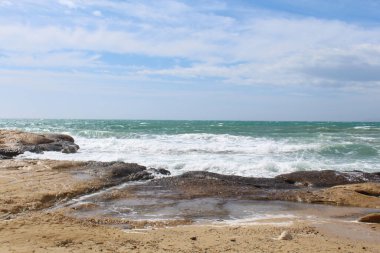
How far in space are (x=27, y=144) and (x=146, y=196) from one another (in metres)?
13.0

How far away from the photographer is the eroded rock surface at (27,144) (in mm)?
18570

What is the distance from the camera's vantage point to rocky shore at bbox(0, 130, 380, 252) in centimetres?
593

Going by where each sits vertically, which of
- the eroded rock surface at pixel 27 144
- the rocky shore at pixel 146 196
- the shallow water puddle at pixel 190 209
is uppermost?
the eroded rock surface at pixel 27 144

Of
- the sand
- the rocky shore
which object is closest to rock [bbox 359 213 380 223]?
the rocky shore

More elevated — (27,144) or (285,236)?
(27,144)

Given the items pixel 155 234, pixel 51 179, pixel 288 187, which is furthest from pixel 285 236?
pixel 51 179

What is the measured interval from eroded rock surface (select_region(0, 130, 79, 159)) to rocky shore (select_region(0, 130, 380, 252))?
468 centimetres

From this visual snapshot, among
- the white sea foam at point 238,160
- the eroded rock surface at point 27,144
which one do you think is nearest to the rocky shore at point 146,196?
the white sea foam at point 238,160

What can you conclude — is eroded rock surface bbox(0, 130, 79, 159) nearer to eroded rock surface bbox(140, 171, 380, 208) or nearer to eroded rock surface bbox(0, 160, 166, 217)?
eroded rock surface bbox(0, 160, 166, 217)

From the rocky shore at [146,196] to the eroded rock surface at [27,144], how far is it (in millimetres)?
4675

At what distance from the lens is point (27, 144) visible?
20703mm

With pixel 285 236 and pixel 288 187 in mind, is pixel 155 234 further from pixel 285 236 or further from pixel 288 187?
pixel 288 187

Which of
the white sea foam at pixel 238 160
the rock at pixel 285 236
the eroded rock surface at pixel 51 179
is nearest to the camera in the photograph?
the rock at pixel 285 236

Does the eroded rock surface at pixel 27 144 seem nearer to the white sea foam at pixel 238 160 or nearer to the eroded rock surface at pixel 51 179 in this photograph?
the white sea foam at pixel 238 160
